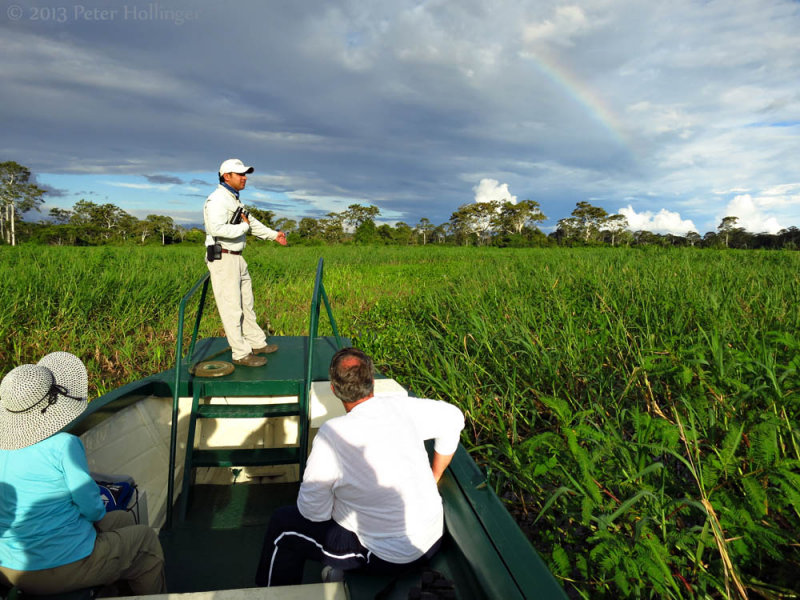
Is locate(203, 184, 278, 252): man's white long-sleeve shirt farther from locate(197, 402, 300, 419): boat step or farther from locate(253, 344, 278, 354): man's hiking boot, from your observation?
locate(197, 402, 300, 419): boat step

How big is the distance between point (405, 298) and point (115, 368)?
491 centimetres

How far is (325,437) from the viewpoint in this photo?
169cm

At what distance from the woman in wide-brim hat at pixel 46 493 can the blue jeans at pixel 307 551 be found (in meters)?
0.60

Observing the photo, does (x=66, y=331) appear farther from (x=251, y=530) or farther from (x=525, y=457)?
(x=525, y=457)

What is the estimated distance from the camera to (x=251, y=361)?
11.8 feet

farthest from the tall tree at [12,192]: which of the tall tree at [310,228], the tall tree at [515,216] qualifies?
the tall tree at [515,216]

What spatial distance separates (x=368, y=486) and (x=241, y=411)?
1539mm

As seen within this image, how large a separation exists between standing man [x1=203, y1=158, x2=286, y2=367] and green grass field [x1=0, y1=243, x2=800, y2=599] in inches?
62.2

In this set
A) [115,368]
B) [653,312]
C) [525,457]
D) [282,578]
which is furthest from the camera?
[115,368]

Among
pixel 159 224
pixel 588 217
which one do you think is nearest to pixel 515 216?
pixel 588 217

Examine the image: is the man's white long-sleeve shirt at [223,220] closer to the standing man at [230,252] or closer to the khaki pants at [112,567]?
the standing man at [230,252]

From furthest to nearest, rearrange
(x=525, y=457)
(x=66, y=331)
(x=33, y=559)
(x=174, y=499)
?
(x=66, y=331) < (x=174, y=499) < (x=525, y=457) < (x=33, y=559)

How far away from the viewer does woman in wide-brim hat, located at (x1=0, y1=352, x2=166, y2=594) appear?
1.58m

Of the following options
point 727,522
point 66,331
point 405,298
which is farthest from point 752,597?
point 405,298
